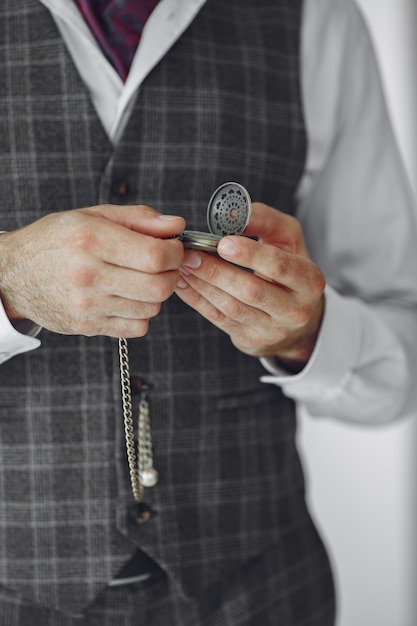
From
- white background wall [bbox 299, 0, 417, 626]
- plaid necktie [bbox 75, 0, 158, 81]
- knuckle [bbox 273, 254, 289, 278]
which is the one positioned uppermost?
plaid necktie [bbox 75, 0, 158, 81]

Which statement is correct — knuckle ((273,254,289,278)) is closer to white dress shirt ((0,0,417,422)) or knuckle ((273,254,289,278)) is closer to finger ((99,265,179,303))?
finger ((99,265,179,303))

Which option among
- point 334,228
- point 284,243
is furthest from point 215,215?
point 334,228

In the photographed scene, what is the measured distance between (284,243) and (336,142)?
0.31 metres

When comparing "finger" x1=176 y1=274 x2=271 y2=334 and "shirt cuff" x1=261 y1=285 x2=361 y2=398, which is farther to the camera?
"shirt cuff" x1=261 y1=285 x2=361 y2=398

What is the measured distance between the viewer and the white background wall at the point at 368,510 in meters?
1.91

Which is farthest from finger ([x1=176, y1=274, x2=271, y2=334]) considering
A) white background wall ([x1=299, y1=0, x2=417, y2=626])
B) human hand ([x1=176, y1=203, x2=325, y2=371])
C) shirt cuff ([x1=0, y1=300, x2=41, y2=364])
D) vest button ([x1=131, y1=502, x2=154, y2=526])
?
white background wall ([x1=299, y1=0, x2=417, y2=626])

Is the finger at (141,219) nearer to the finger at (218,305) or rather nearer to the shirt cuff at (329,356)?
the finger at (218,305)

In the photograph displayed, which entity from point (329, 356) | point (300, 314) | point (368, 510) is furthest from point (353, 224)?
point (368, 510)

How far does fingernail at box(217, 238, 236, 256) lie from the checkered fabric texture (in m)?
0.24

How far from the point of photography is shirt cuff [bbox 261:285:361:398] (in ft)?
2.87

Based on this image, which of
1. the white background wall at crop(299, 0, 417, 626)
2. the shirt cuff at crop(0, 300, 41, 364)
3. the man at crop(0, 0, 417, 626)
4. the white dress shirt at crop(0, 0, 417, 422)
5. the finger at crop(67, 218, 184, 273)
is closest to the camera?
the finger at crop(67, 218, 184, 273)

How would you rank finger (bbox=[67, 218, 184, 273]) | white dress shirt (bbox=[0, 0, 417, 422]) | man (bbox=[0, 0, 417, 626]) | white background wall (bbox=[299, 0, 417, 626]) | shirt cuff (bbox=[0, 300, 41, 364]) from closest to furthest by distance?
finger (bbox=[67, 218, 184, 273]), shirt cuff (bbox=[0, 300, 41, 364]), man (bbox=[0, 0, 417, 626]), white dress shirt (bbox=[0, 0, 417, 422]), white background wall (bbox=[299, 0, 417, 626])

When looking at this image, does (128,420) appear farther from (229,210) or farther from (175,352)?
(229,210)

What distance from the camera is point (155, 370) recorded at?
2.85 feet
